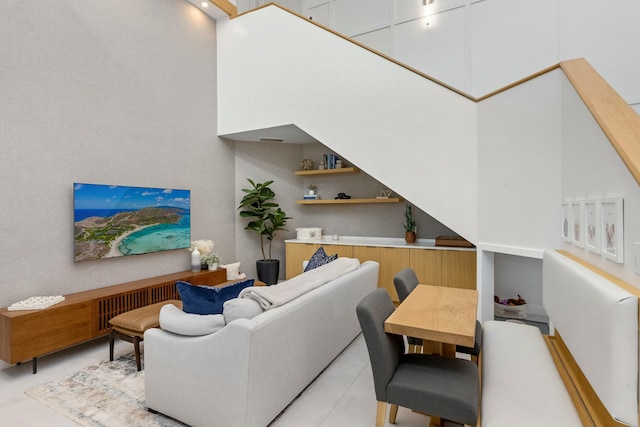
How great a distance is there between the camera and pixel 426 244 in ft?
15.5

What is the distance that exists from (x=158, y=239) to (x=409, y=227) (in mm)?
3578

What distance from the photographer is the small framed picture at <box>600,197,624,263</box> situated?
54.1 inches

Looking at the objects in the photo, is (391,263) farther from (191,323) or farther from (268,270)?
(191,323)

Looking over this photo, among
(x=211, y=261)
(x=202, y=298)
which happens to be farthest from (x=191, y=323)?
(x=211, y=261)

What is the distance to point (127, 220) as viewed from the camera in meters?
3.87

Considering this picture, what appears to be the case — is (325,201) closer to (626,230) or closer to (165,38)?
(165,38)

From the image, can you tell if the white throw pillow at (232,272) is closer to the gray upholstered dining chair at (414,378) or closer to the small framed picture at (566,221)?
the gray upholstered dining chair at (414,378)

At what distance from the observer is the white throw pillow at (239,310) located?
6.48ft

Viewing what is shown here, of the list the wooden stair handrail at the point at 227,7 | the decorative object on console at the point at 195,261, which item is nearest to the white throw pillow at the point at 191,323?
the decorative object on console at the point at 195,261

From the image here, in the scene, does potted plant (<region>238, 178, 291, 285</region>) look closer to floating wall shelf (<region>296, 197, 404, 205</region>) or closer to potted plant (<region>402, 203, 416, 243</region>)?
floating wall shelf (<region>296, 197, 404, 205</region>)

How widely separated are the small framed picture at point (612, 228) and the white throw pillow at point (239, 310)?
1870 mm

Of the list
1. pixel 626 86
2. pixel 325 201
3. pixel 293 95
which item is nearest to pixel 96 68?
pixel 293 95

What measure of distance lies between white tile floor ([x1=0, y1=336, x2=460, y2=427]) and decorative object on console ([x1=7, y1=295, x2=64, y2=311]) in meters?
0.55

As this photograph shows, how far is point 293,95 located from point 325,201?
77.6 inches
